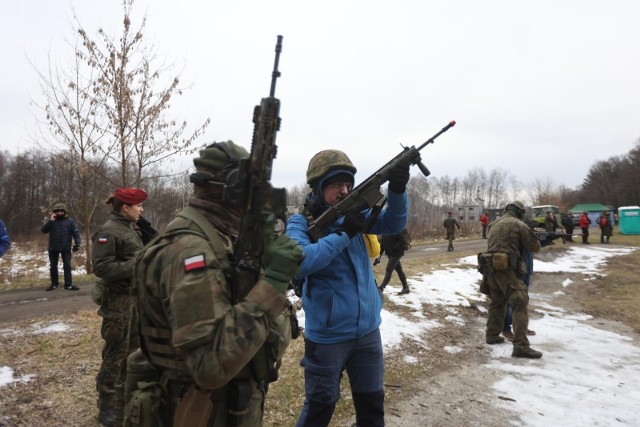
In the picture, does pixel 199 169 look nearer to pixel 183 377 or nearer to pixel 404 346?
pixel 183 377

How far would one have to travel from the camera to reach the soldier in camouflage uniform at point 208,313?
140 centimetres

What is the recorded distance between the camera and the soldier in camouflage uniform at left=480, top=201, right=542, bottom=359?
5.66m

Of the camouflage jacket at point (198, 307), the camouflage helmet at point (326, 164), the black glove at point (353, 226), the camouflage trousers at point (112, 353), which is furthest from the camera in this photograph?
the camouflage trousers at point (112, 353)

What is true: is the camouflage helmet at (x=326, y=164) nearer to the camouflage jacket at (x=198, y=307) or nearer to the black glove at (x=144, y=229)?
the camouflage jacket at (x=198, y=307)

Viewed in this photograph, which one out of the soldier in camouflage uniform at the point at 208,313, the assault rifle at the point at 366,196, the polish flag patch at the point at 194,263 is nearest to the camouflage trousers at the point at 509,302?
the assault rifle at the point at 366,196

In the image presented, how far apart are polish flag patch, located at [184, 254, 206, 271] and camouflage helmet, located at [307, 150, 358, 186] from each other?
1.59m

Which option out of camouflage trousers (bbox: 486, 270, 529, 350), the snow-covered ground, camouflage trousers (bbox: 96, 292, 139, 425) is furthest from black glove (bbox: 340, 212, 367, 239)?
camouflage trousers (bbox: 486, 270, 529, 350)

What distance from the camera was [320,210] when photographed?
3.07m

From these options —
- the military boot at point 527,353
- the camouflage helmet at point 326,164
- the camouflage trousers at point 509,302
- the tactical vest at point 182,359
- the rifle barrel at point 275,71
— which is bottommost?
the military boot at point 527,353

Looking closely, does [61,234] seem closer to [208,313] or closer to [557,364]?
[208,313]

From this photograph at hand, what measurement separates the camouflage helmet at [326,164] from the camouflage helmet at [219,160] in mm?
1126

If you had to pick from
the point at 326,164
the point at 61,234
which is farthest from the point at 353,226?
the point at 61,234

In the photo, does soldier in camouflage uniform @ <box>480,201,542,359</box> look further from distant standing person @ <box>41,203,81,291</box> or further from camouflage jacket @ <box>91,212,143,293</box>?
distant standing person @ <box>41,203,81,291</box>

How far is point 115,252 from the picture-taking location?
143 inches
